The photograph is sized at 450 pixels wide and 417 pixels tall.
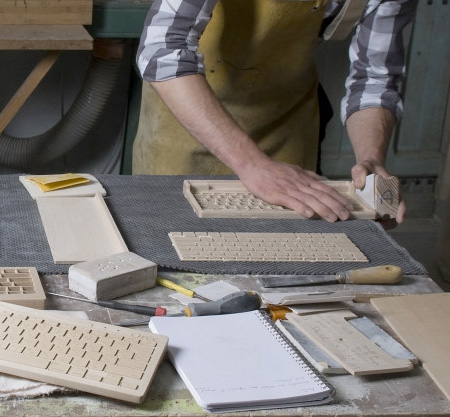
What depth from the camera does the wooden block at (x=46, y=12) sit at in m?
2.82

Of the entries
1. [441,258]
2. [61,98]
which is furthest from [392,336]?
[61,98]

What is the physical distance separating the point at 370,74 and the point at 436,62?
1.55 metres

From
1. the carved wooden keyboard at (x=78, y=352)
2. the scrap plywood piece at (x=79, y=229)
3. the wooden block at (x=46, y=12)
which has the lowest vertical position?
the scrap plywood piece at (x=79, y=229)

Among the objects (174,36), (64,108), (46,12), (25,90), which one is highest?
(174,36)

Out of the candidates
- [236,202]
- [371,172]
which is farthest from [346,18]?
[236,202]

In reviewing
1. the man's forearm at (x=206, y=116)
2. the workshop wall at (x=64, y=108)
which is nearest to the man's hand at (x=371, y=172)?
the man's forearm at (x=206, y=116)

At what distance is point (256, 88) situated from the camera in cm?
241

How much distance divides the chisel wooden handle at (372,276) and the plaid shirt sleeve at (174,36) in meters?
0.74

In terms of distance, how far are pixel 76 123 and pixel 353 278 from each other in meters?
1.99

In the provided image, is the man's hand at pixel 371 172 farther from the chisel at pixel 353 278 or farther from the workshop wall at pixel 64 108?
the workshop wall at pixel 64 108

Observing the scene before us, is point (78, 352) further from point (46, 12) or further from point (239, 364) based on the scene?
point (46, 12)

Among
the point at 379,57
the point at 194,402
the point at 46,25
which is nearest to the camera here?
the point at 194,402

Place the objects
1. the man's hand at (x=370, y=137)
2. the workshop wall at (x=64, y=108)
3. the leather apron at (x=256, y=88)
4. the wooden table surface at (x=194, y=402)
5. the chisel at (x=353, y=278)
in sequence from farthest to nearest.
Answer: the workshop wall at (x=64, y=108), the leather apron at (x=256, y=88), the man's hand at (x=370, y=137), the chisel at (x=353, y=278), the wooden table surface at (x=194, y=402)

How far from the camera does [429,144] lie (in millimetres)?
3959
